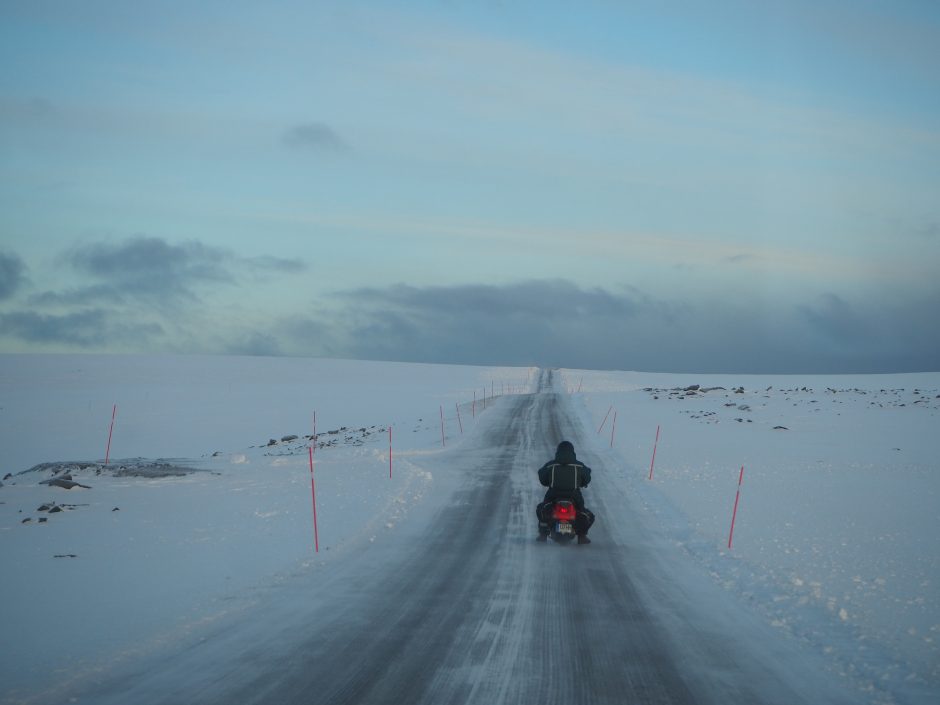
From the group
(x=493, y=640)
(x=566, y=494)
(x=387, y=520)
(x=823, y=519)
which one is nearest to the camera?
(x=493, y=640)

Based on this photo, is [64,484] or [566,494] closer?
[566,494]

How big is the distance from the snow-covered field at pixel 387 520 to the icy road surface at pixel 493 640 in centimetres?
61

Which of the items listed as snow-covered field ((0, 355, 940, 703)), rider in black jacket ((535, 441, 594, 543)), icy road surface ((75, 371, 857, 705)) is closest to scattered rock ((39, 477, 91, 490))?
snow-covered field ((0, 355, 940, 703))

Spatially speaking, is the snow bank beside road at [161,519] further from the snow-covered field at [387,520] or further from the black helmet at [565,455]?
the black helmet at [565,455]

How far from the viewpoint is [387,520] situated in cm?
1590

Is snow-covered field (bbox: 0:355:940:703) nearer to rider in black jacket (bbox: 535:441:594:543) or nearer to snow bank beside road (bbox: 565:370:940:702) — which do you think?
snow bank beside road (bbox: 565:370:940:702)

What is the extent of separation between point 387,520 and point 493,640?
25.7 feet

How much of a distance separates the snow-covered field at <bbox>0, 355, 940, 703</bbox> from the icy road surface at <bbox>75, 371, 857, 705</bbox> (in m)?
0.61

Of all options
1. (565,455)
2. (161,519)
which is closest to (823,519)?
(565,455)

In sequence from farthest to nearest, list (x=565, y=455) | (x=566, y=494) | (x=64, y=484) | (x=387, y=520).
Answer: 1. (x=64, y=484)
2. (x=387, y=520)
3. (x=565, y=455)
4. (x=566, y=494)

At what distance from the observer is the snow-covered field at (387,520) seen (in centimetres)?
887

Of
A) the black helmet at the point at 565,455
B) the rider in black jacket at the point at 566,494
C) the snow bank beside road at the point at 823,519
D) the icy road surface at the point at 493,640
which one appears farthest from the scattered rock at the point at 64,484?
the snow bank beside road at the point at 823,519

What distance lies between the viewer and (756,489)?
20.5m

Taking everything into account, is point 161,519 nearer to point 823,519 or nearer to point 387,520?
point 387,520
